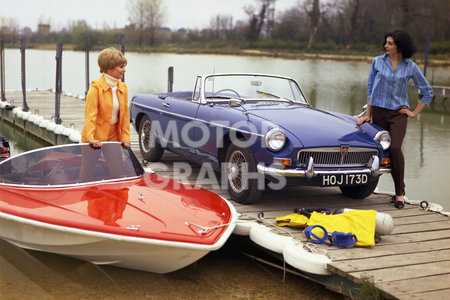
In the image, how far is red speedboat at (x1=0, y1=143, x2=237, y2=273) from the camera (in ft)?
15.4

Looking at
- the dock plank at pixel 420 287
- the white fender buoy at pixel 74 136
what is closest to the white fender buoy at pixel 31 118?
the white fender buoy at pixel 74 136

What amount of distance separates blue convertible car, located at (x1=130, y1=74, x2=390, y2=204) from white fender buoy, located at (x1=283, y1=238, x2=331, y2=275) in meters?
1.00

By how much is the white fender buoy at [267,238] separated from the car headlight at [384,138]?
1826 millimetres

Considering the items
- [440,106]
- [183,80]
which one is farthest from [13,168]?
[183,80]

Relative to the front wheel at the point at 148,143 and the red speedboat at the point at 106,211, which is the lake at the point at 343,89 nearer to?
the front wheel at the point at 148,143

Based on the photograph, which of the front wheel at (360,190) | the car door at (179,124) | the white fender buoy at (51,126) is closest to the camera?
the front wheel at (360,190)

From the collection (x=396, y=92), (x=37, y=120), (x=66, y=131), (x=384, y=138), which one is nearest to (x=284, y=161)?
(x=384, y=138)

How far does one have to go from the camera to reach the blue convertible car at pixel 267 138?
19.1 ft

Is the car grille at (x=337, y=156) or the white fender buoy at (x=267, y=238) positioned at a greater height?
the car grille at (x=337, y=156)

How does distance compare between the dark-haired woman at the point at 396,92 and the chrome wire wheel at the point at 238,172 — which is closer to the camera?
the chrome wire wheel at the point at 238,172

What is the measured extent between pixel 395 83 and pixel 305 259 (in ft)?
8.64

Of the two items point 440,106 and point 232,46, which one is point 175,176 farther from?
point 232,46

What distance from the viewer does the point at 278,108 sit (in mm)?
6820

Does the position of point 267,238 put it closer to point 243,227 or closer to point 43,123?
point 243,227
